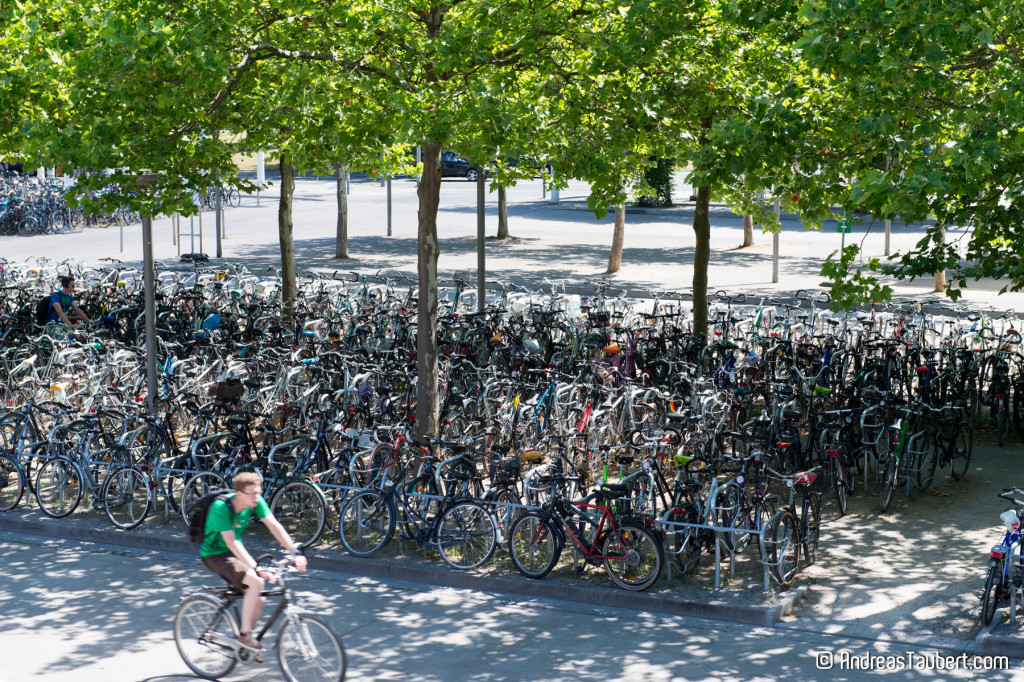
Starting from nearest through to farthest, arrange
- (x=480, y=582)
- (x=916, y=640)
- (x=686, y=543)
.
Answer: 1. (x=916, y=640)
2. (x=686, y=543)
3. (x=480, y=582)

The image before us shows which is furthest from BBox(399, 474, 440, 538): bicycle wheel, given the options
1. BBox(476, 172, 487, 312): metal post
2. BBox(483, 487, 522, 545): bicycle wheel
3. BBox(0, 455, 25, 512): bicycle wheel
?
BBox(476, 172, 487, 312): metal post

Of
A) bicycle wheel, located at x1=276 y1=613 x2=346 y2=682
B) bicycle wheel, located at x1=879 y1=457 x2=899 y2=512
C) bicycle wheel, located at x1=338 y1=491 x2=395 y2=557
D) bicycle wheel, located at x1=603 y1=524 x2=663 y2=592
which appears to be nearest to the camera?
bicycle wheel, located at x1=276 y1=613 x2=346 y2=682

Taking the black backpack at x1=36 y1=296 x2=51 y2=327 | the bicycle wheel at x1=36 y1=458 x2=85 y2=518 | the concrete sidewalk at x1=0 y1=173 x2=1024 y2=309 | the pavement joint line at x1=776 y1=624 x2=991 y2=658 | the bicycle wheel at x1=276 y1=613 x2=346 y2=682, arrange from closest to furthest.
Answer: the bicycle wheel at x1=276 y1=613 x2=346 y2=682
the pavement joint line at x1=776 y1=624 x2=991 y2=658
the bicycle wheel at x1=36 y1=458 x2=85 y2=518
the black backpack at x1=36 y1=296 x2=51 y2=327
the concrete sidewalk at x1=0 y1=173 x2=1024 y2=309

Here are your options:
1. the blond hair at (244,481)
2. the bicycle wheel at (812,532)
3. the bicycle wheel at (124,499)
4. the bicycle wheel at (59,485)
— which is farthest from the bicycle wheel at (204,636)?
the bicycle wheel at (812,532)

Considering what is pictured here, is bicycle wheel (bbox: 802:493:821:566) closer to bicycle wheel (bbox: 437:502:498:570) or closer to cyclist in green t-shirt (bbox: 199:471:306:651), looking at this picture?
bicycle wheel (bbox: 437:502:498:570)

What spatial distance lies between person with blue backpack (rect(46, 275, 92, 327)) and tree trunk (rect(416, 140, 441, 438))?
597 cm

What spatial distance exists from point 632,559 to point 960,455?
14.8ft

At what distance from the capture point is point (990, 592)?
7.56m

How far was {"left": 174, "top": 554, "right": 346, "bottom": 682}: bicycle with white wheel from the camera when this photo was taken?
645cm

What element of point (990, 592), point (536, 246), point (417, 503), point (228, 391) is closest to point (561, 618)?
point (417, 503)

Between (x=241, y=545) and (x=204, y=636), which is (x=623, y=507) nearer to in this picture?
(x=241, y=545)

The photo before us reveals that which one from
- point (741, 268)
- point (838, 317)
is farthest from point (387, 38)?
point (741, 268)

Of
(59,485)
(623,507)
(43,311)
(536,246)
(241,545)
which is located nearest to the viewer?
(241,545)

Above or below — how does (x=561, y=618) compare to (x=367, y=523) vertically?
below
